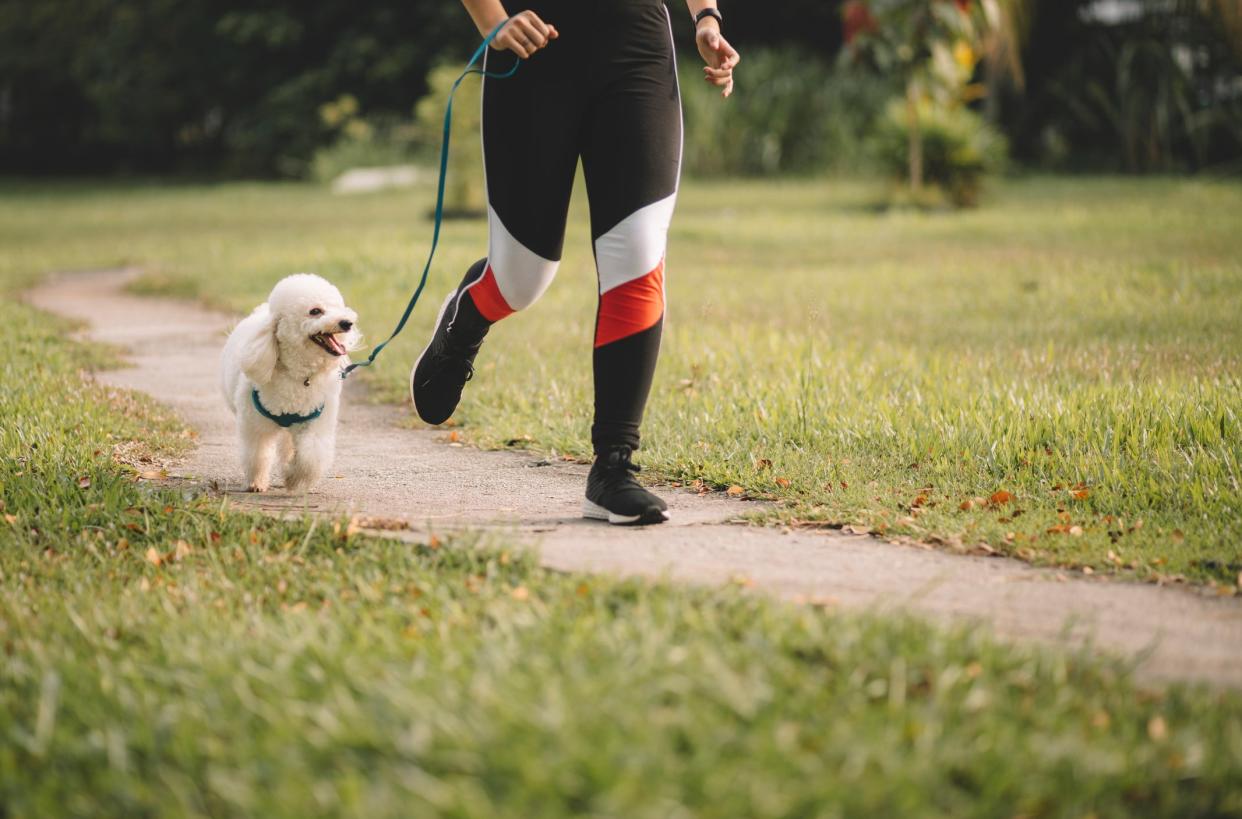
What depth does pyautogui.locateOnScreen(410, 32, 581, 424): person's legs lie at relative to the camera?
362 centimetres

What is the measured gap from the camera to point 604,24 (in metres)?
3.59

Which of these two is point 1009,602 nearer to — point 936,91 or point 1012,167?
point 936,91

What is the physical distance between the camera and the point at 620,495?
3727 mm

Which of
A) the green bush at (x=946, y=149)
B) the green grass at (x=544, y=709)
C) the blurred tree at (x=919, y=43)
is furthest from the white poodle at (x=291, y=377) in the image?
the green bush at (x=946, y=149)

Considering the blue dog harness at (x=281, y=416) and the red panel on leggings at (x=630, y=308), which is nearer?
the red panel on leggings at (x=630, y=308)

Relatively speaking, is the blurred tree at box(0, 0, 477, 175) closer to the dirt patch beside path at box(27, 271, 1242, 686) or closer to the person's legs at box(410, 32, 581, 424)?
the dirt patch beside path at box(27, 271, 1242, 686)

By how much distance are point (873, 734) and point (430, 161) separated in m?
22.4

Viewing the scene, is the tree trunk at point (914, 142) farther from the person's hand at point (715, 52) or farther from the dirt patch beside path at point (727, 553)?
the person's hand at point (715, 52)

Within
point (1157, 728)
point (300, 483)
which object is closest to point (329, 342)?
point (300, 483)

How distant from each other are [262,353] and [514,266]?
85cm

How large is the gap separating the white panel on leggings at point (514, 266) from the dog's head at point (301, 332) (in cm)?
51

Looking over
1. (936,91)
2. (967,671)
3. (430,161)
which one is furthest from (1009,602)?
(430,161)

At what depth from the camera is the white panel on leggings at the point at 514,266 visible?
3838 millimetres

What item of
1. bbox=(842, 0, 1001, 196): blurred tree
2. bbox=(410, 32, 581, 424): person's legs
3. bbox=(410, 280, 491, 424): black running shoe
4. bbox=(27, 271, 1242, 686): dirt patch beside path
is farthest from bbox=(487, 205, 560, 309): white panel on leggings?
bbox=(842, 0, 1001, 196): blurred tree
